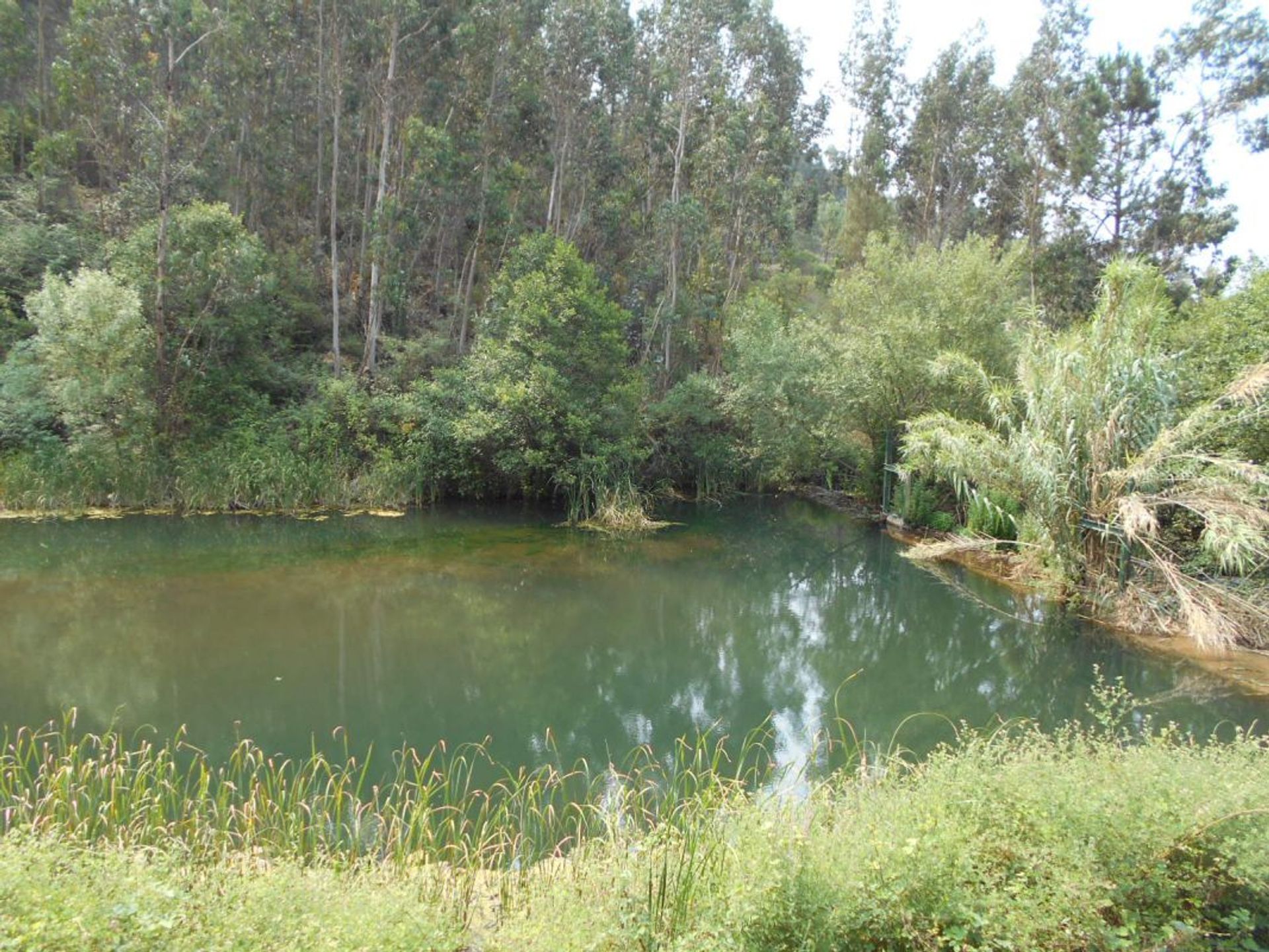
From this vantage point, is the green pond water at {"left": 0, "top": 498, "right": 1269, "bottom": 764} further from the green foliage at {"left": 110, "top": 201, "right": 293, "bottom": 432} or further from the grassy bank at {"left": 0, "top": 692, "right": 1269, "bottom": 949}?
the green foliage at {"left": 110, "top": 201, "right": 293, "bottom": 432}

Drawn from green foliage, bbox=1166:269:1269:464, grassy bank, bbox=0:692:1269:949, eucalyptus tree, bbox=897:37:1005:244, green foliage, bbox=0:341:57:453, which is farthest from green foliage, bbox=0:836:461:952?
eucalyptus tree, bbox=897:37:1005:244

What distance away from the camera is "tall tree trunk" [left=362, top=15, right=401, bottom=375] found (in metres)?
17.5

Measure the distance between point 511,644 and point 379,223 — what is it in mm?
12291

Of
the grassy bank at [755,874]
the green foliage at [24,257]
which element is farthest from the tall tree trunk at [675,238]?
the grassy bank at [755,874]

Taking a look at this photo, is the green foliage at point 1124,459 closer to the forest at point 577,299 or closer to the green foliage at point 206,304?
the forest at point 577,299

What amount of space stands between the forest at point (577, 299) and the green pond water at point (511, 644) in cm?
170

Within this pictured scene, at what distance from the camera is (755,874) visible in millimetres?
2953

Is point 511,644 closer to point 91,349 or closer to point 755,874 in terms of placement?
point 755,874

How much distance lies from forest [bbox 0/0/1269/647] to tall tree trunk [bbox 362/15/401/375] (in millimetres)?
91

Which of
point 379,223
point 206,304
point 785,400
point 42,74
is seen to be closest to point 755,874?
point 785,400

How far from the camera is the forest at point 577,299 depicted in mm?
10078

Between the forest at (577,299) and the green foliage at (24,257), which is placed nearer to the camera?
the forest at (577,299)

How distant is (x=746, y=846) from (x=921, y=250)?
18295 mm

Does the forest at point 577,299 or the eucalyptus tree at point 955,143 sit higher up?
the eucalyptus tree at point 955,143
